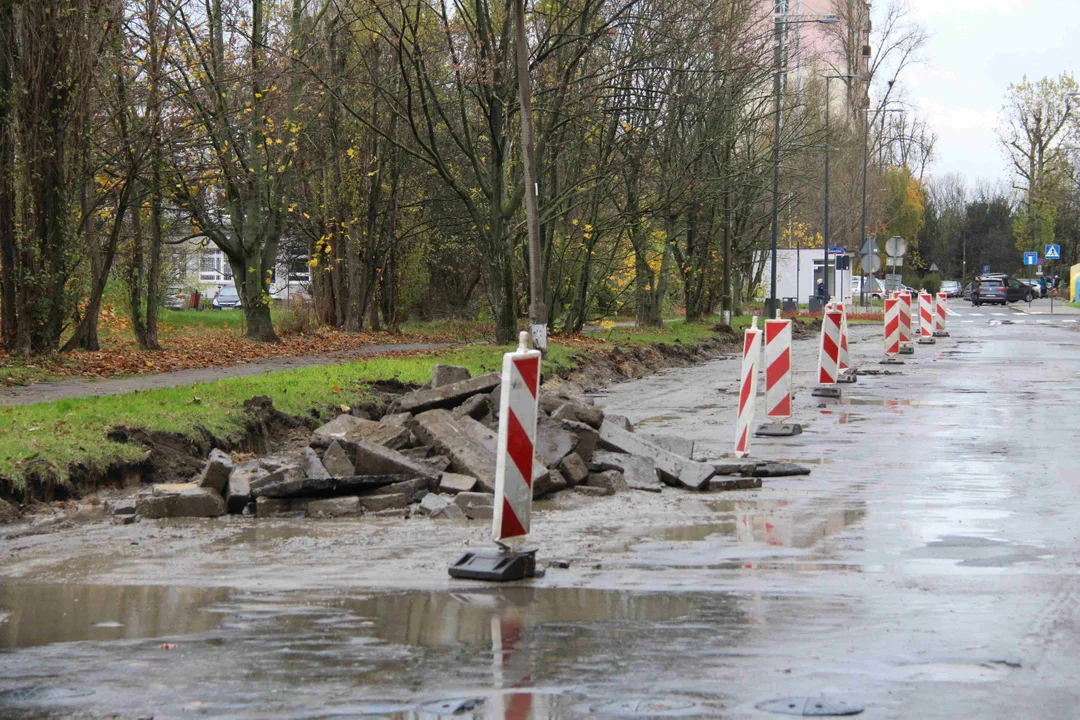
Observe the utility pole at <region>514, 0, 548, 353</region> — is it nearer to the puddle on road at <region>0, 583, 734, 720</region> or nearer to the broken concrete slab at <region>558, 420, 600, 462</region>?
the broken concrete slab at <region>558, 420, 600, 462</region>

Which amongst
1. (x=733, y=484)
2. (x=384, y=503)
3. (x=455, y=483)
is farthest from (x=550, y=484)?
(x=733, y=484)

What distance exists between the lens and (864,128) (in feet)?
250

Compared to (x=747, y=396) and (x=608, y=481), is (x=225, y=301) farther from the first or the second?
(x=608, y=481)

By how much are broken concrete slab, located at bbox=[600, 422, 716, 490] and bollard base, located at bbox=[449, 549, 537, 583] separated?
375 cm

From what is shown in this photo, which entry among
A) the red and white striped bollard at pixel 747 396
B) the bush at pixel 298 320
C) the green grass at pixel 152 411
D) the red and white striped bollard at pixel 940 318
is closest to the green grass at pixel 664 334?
the red and white striped bollard at pixel 940 318

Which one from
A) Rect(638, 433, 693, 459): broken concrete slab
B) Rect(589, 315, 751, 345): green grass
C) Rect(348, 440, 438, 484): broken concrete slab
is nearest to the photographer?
Rect(348, 440, 438, 484): broken concrete slab

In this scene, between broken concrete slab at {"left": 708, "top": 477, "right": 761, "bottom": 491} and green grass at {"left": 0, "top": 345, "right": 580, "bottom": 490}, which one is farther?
broken concrete slab at {"left": 708, "top": 477, "right": 761, "bottom": 491}

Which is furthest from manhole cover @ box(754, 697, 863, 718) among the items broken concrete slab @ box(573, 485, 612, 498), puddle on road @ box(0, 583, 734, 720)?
broken concrete slab @ box(573, 485, 612, 498)

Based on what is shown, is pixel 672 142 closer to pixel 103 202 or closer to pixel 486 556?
pixel 103 202

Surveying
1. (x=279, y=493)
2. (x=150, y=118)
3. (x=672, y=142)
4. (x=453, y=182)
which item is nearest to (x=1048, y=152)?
(x=672, y=142)

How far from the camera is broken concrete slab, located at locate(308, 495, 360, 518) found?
962 cm

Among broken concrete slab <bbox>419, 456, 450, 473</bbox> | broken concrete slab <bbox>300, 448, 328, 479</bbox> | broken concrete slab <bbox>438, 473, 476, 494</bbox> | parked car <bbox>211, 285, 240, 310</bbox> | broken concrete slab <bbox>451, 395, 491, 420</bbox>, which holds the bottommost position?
broken concrete slab <bbox>438, 473, 476, 494</bbox>

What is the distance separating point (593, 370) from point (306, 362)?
5.25 m

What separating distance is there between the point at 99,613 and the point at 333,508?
331 centimetres
